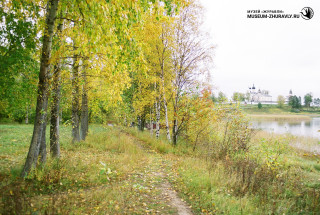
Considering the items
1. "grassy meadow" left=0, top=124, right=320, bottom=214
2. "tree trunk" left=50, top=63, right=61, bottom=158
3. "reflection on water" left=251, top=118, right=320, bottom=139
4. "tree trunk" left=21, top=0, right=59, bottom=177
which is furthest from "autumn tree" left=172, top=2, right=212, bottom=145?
"tree trunk" left=21, top=0, right=59, bottom=177

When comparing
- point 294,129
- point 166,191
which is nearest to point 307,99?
point 294,129

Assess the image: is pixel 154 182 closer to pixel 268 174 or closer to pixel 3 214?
pixel 3 214

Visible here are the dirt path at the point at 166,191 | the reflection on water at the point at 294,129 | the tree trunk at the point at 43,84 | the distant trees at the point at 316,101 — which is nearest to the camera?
the dirt path at the point at 166,191

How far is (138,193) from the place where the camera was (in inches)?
193

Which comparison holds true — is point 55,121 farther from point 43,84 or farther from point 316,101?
point 316,101

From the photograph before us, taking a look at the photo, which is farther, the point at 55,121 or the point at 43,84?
the point at 55,121

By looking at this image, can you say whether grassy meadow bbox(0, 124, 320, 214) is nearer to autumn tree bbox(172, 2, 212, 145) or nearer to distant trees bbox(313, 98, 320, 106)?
autumn tree bbox(172, 2, 212, 145)

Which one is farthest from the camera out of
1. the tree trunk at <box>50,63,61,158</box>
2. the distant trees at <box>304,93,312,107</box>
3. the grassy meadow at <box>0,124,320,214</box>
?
the distant trees at <box>304,93,312,107</box>

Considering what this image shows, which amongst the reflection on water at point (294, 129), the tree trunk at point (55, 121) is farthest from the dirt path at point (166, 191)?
the reflection on water at point (294, 129)

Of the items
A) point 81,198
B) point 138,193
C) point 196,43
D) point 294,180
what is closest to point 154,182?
point 138,193

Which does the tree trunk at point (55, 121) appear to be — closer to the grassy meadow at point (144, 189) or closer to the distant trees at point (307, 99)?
the grassy meadow at point (144, 189)

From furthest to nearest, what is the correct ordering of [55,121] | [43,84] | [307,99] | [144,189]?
[307,99], [55,121], [144,189], [43,84]

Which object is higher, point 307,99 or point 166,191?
point 307,99

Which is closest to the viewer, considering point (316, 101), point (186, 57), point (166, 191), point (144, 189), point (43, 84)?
point (43, 84)
